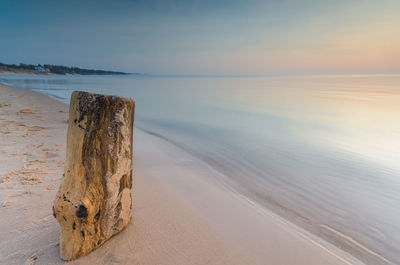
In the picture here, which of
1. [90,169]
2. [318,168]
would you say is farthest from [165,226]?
[318,168]

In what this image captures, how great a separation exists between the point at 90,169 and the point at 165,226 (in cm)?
109

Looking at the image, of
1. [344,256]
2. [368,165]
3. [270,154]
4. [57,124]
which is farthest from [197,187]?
[57,124]

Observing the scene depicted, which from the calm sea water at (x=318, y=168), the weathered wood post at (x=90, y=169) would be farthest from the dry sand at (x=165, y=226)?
the calm sea water at (x=318, y=168)

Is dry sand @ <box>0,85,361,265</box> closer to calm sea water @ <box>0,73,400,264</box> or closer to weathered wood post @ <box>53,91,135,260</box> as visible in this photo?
weathered wood post @ <box>53,91,135,260</box>

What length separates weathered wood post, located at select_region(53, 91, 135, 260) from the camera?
1.64m

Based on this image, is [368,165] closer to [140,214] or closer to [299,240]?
[299,240]

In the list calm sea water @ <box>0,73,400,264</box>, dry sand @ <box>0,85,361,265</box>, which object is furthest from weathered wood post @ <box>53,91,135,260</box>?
calm sea water @ <box>0,73,400,264</box>

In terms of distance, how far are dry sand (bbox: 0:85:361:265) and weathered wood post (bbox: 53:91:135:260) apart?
21cm

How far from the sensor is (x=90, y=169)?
1.70 meters

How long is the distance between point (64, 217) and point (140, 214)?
0.96 metres

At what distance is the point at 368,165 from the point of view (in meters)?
4.87

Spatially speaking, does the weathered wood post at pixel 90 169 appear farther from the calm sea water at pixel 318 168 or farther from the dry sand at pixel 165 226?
the calm sea water at pixel 318 168

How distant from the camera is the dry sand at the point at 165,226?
189 centimetres

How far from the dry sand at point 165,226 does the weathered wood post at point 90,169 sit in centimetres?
21
